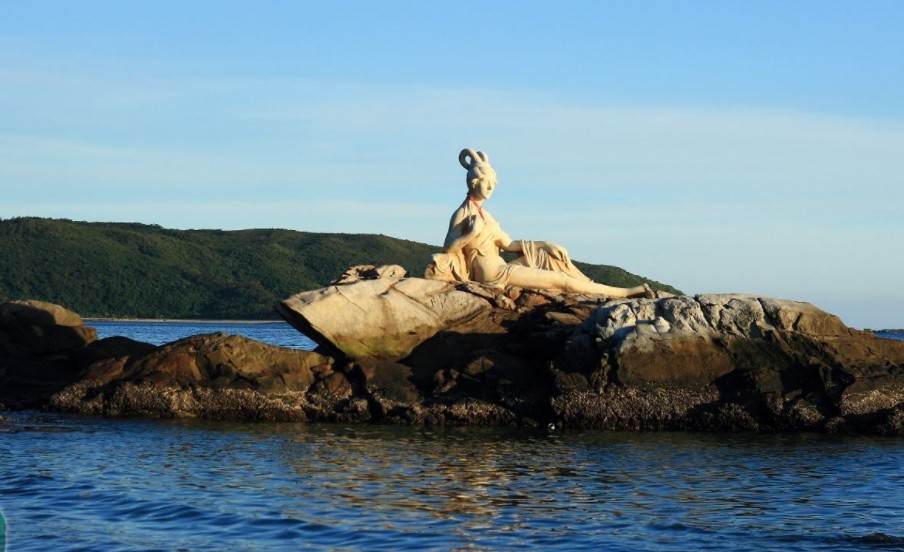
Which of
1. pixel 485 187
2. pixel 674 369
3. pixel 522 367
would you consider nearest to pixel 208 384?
pixel 522 367

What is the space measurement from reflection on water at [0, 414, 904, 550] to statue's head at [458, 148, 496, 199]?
5.78 meters

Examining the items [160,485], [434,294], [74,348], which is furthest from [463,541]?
[74,348]

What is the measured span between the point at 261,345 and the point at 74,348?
592cm

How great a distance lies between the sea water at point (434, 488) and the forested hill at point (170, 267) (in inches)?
3336

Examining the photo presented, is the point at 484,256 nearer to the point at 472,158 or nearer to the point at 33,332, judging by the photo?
the point at 472,158

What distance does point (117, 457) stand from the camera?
66.1ft

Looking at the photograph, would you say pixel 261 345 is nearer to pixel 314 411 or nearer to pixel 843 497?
pixel 314 411

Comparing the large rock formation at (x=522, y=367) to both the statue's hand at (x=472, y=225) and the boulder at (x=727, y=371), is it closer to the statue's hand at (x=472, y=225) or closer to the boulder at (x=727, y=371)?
the boulder at (x=727, y=371)

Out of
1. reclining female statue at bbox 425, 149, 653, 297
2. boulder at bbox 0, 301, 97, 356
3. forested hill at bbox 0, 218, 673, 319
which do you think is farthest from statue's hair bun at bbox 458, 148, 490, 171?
forested hill at bbox 0, 218, 673, 319

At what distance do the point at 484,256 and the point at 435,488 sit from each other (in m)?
9.64

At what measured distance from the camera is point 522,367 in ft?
79.4

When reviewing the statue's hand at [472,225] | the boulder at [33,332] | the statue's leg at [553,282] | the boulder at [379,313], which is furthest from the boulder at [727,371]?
the boulder at [33,332]

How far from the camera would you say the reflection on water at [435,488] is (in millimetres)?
14891

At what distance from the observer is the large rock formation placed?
74.7 feet
